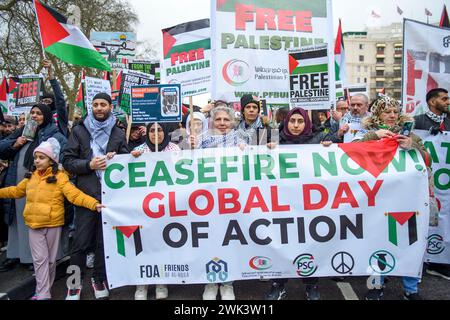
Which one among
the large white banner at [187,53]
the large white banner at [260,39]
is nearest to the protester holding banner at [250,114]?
the large white banner at [260,39]

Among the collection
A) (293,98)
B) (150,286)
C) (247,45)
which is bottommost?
(150,286)

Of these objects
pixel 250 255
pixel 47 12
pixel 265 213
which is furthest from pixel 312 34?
pixel 47 12

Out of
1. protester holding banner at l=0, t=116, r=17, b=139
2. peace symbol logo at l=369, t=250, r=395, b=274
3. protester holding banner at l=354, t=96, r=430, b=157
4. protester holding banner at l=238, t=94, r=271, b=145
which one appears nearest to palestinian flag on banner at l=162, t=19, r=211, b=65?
protester holding banner at l=238, t=94, r=271, b=145

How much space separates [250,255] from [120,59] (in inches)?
207

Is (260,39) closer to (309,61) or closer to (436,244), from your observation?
(309,61)

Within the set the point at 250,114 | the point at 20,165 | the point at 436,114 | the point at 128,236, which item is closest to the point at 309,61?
the point at 250,114

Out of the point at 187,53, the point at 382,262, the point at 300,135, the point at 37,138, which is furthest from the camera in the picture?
the point at 187,53

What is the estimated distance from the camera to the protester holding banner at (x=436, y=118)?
4.12m

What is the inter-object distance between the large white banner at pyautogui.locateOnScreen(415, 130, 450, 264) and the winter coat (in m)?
3.70

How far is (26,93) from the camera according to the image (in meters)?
5.41

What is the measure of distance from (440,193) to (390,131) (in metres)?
1.16

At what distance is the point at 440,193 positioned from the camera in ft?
13.5

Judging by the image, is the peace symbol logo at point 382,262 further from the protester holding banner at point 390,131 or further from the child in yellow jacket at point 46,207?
the child in yellow jacket at point 46,207
